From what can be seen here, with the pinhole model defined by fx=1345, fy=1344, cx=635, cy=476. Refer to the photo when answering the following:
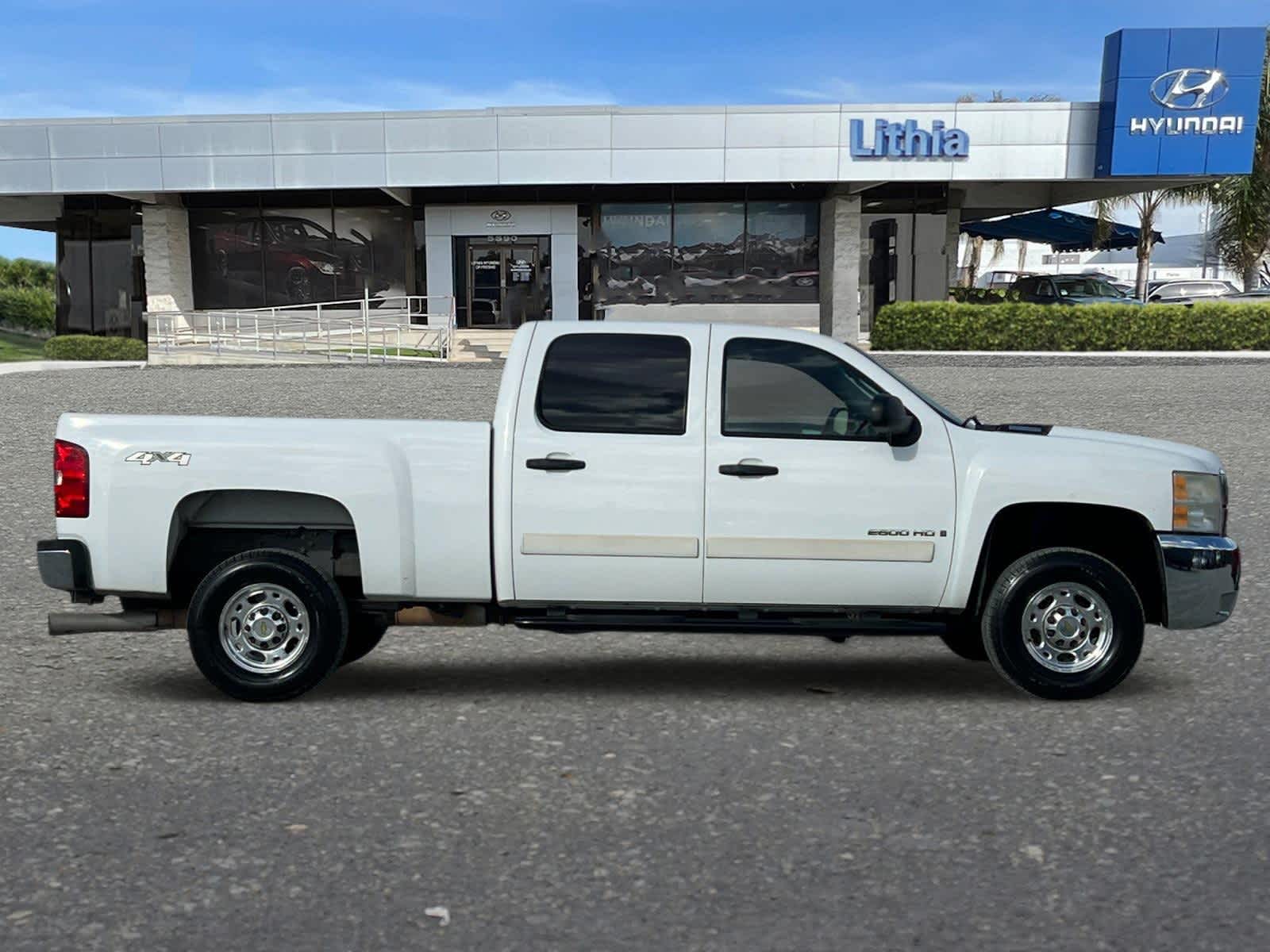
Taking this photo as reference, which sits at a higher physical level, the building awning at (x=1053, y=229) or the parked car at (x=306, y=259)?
the building awning at (x=1053, y=229)

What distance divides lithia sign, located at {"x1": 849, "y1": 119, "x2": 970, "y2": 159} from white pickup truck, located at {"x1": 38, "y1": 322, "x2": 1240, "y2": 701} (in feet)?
92.3

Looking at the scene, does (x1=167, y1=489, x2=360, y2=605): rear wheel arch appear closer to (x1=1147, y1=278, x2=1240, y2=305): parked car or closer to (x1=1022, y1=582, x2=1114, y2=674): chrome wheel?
(x1=1022, y1=582, x2=1114, y2=674): chrome wheel

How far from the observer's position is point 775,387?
21.4 feet

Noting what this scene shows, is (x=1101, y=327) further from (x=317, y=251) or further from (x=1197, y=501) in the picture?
(x=1197, y=501)

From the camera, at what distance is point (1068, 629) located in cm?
642

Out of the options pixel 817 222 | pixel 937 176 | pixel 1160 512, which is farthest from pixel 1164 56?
pixel 1160 512

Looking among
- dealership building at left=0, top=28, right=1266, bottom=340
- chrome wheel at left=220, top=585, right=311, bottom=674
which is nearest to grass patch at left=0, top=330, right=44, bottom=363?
dealership building at left=0, top=28, right=1266, bottom=340

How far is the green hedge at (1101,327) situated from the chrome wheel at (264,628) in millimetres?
25964

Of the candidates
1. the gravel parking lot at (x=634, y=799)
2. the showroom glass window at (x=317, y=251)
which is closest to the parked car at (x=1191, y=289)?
the showroom glass window at (x=317, y=251)

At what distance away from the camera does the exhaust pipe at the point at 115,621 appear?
634 cm

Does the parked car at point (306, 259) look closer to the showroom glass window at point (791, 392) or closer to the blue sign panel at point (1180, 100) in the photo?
the blue sign panel at point (1180, 100)

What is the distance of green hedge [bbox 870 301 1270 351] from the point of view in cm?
2998

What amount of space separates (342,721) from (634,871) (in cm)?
223

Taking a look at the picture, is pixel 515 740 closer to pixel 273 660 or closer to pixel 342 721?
pixel 342 721
